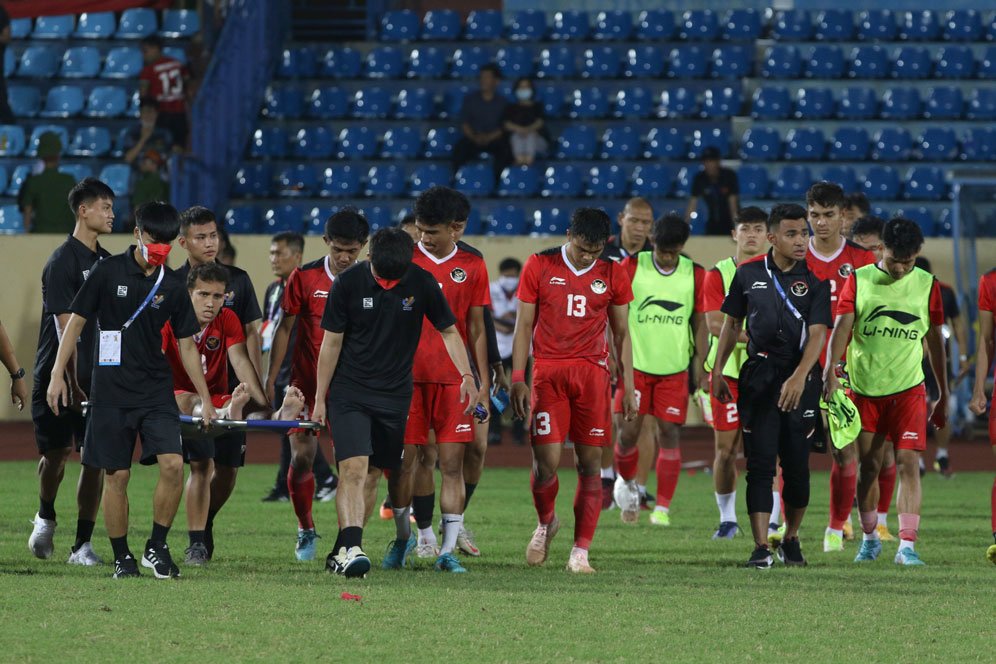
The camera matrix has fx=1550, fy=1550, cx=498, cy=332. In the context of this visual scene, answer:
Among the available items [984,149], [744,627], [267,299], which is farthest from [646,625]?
[984,149]

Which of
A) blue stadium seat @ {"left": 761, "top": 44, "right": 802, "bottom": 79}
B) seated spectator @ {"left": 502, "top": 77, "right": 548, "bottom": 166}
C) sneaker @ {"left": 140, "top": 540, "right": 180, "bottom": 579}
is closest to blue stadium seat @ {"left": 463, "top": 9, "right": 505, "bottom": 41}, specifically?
seated spectator @ {"left": 502, "top": 77, "right": 548, "bottom": 166}

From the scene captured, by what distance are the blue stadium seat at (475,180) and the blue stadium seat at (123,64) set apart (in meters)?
5.49

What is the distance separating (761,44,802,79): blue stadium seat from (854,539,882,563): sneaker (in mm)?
A: 15856

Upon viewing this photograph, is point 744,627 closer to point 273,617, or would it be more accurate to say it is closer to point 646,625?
point 646,625

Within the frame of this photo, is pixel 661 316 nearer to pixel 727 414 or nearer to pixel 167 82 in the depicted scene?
pixel 727 414

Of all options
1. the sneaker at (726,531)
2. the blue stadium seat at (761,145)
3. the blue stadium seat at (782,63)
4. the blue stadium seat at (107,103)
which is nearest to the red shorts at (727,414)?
the sneaker at (726,531)

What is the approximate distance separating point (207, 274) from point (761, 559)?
3552 mm

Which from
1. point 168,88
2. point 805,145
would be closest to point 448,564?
point 168,88

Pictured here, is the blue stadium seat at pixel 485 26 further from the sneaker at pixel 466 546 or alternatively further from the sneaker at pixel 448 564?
the sneaker at pixel 448 564

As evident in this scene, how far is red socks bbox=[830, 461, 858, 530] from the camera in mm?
9742

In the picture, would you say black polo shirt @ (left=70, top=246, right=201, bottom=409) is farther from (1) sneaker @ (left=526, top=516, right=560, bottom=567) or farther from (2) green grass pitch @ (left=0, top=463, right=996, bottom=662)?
(1) sneaker @ (left=526, top=516, right=560, bottom=567)

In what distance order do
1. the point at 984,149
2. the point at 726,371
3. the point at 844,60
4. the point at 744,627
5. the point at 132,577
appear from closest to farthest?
the point at 744,627, the point at 132,577, the point at 726,371, the point at 984,149, the point at 844,60

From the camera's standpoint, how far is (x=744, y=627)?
22.1 ft

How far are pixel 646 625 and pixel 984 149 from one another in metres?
17.5
